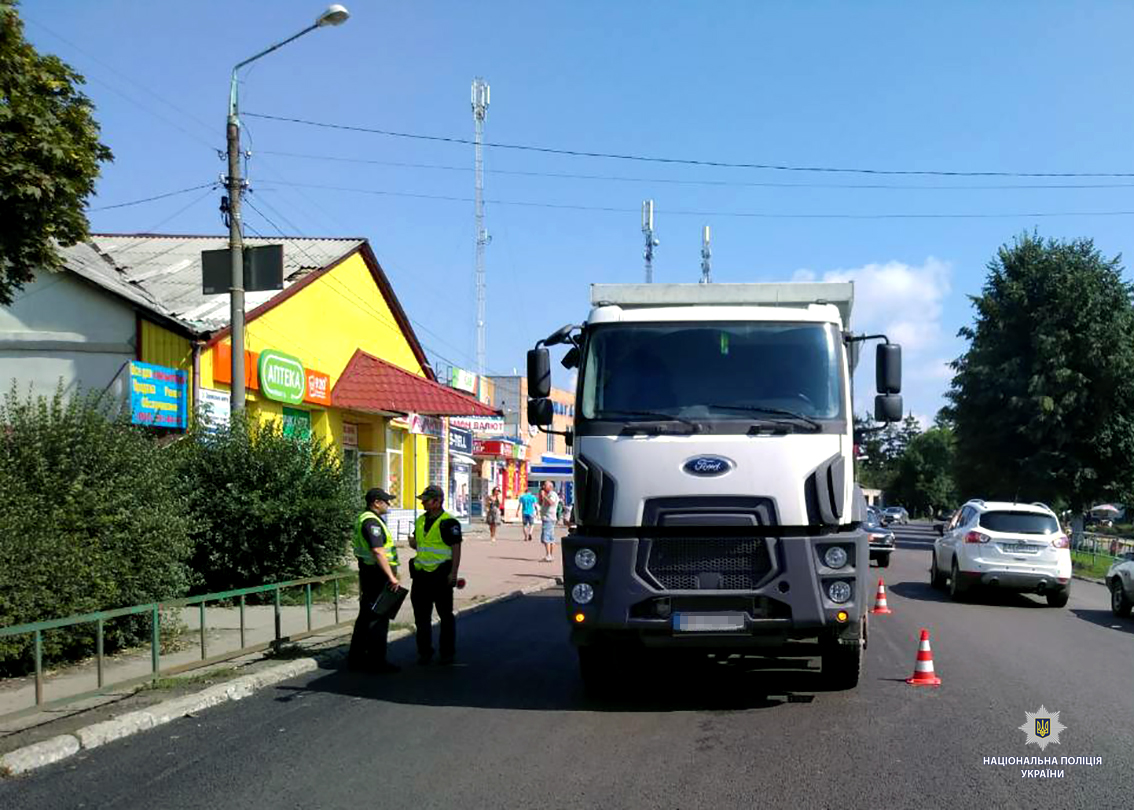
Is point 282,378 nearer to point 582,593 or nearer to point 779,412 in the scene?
point 582,593

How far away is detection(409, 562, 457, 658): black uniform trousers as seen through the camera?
10.2 m

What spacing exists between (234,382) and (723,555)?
9.46 m

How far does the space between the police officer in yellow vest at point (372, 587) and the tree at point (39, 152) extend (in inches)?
142

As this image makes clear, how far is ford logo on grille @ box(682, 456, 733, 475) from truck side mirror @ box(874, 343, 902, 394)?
1.87m

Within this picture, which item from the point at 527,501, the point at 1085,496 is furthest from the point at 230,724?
the point at 1085,496

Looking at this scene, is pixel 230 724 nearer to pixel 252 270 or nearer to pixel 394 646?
pixel 394 646

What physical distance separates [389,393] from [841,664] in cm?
1607

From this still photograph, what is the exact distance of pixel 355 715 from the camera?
7965 mm

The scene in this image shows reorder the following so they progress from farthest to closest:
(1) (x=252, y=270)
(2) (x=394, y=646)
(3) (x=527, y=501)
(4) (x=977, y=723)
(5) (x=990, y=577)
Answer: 1. (3) (x=527, y=501)
2. (5) (x=990, y=577)
3. (1) (x=252, y=270)
4. (2) (x=394, y=646)
5. (4) (x=977, y=723)

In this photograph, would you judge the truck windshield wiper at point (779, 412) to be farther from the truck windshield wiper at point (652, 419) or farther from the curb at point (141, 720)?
the curb at point (141, 720)

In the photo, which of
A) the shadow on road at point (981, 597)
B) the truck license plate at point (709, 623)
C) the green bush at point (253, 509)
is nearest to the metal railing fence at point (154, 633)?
the green bush at point (253, 509)

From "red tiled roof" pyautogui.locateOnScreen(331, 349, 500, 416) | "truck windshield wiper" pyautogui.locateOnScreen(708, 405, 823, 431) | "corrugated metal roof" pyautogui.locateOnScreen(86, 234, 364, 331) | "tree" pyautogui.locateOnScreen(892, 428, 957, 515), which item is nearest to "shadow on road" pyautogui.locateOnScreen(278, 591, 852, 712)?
"truck windshield wiper" pyautogui.locateOnScreen(708, 405, 823, 431)

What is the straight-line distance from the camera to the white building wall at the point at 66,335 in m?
17.6

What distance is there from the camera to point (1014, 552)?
16.6m
